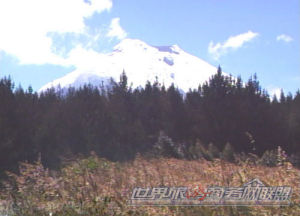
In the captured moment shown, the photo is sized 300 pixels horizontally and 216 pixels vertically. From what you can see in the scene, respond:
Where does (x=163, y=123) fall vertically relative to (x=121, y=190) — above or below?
above

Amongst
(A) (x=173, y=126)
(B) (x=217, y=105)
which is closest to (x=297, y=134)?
(B) (x=217, y=105)

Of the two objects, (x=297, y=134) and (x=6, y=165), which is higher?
(x=297, y=134)

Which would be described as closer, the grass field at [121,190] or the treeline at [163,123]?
the grass field at [121,190]

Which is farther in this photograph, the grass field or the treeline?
the treeline

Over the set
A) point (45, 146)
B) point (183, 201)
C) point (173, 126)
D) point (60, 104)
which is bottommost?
point (183, 201)

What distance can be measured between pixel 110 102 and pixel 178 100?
484 cm

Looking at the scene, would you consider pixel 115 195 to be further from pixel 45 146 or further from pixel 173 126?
pixel 173 126

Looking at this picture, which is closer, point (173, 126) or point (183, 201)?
point (183, 201)

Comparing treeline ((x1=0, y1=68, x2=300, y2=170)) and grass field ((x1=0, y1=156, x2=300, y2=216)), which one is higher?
treeline ((x1=0, y1=68, x2=300, y2=170))

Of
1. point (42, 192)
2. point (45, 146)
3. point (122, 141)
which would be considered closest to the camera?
point (42, 192)

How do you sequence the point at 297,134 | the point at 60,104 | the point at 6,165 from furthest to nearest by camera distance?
the point at 60,104 < the point at 297,134 < the point at 6,165

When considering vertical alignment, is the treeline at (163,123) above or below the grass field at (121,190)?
above

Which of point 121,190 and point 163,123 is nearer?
point 121,190

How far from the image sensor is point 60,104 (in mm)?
25484
